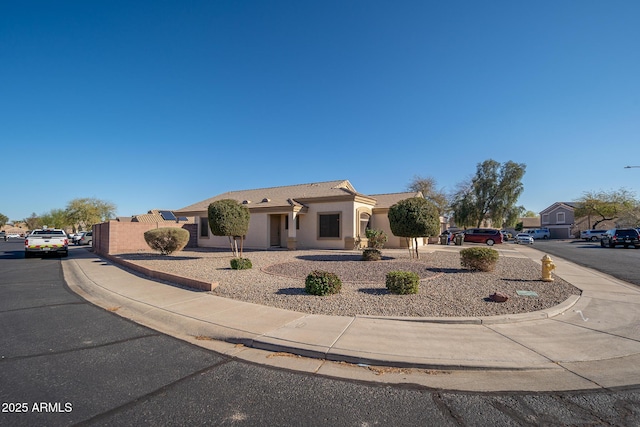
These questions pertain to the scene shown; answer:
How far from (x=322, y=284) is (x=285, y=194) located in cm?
1670

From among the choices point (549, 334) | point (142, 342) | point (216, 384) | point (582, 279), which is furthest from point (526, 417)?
point (582, 279)

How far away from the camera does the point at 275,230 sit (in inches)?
893

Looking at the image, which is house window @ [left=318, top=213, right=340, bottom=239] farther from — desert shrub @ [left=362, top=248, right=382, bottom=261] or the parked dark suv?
the parked dark suv

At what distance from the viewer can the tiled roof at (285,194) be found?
2131 centimetres

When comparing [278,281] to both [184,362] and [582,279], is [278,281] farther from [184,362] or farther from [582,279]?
[582,279]

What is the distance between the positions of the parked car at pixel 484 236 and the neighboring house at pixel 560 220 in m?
42.0

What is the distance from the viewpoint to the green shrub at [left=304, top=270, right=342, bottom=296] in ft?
25.2

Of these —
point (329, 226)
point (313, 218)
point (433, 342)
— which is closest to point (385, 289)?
point (433, 342)

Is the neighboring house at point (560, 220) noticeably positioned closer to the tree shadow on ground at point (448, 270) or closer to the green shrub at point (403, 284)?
the tree shadow on ground at point (448, 270)

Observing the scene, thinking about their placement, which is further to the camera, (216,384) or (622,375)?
(622,375)

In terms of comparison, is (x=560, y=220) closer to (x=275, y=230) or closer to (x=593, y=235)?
(x=593, y=235)

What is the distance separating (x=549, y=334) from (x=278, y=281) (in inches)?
269

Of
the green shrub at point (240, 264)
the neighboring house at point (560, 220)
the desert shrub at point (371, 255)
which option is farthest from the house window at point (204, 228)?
the neighboring house at point (560, 220)

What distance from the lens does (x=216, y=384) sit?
3.64m
